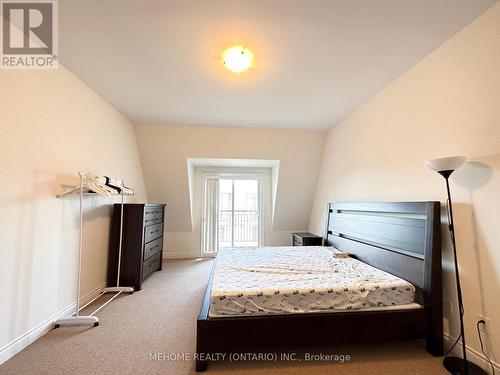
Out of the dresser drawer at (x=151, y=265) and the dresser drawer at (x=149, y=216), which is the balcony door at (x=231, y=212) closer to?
the dresser drawer at (x=151, y=265)

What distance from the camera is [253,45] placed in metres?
1.96

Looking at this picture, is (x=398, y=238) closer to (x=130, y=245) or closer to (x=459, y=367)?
(x=459, y=367)

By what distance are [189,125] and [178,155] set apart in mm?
623

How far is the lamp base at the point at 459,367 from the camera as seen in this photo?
5.23 ft

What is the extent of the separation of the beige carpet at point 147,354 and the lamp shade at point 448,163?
4.92ft

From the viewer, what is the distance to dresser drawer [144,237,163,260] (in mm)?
3496

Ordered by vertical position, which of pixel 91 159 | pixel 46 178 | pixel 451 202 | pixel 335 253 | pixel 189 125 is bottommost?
pixel 335 253

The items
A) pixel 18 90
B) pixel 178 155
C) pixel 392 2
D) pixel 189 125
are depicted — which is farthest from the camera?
pixel 178 155

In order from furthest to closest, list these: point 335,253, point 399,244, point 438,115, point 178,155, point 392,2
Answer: point 178,155 → point 335,253 → point 399,244 → point 438,115 → point 392,2

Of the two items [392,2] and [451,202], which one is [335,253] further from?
[392,2]

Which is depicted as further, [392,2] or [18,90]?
[18,90]

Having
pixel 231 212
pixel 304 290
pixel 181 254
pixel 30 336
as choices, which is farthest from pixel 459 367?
pixel 181 254

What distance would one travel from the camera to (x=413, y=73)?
2.26 meters

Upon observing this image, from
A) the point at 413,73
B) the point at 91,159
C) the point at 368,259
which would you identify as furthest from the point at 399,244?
the point at 91,159
